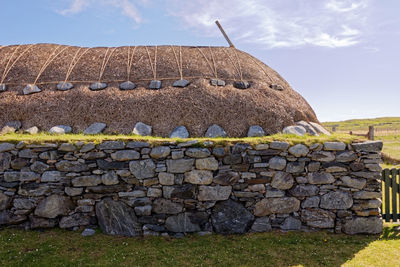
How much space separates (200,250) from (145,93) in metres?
4.30

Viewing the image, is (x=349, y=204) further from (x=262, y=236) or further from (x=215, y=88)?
(x=215, y=88)

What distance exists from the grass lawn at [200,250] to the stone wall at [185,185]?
25 cm

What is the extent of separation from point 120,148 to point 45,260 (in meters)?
2.38

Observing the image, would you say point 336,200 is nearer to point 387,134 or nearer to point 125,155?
point 125,155

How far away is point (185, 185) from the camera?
5816 mm

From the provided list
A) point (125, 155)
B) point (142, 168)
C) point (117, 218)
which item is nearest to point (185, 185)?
point (142, 168)

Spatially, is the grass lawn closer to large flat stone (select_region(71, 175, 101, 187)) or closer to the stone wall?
the stone wall

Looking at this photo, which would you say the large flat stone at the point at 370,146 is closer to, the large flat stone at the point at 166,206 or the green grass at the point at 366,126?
the large flat stone at the point at 166,206

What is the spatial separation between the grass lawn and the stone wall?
0.82 feet

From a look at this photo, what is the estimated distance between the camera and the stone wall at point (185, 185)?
580 centimetres

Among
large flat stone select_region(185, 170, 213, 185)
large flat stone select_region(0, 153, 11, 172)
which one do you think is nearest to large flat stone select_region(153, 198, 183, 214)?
large flat stone select_region(185, 170, 213, 185)

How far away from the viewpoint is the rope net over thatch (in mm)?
7242

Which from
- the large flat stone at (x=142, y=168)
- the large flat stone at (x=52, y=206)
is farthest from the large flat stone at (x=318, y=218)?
the large flat stone at (x=52, y=206)

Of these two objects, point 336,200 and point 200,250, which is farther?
point 336,200
